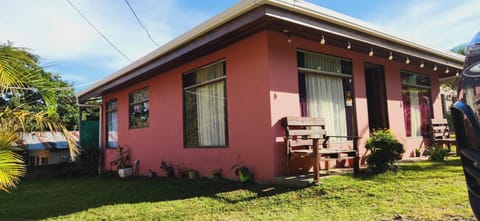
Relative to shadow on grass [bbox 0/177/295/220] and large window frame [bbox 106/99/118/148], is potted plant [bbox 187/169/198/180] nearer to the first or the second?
shadow on grass [bbox 0/177/295/220]

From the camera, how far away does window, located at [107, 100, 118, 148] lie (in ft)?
36.1

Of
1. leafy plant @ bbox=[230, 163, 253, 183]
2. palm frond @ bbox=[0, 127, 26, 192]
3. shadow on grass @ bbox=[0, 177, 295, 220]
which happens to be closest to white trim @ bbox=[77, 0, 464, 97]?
leafy plant @ bbox=[230, 163, 253, 183]

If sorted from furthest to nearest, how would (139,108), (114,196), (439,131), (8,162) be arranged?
(139,108), (439,131), (114,196), (8,162)

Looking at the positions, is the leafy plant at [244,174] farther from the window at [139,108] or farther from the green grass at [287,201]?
the window at [139,108]

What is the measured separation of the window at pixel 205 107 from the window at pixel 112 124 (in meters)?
4.65

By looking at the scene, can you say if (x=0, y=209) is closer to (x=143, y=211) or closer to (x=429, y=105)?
(x=143, y=211)

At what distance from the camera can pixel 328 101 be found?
→ 21.1 feet

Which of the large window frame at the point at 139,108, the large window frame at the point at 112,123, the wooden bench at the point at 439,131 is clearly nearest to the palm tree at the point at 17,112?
the large window frame at the point at 139,108

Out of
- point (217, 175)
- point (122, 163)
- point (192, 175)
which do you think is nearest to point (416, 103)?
point (217, 175)

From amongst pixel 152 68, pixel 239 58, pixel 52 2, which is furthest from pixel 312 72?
pixel 52 2

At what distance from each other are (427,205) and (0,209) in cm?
632

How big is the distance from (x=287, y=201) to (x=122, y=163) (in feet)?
22.4

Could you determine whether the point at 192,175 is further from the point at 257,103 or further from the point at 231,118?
the point at 257,103

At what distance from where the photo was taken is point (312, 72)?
20.2ft
